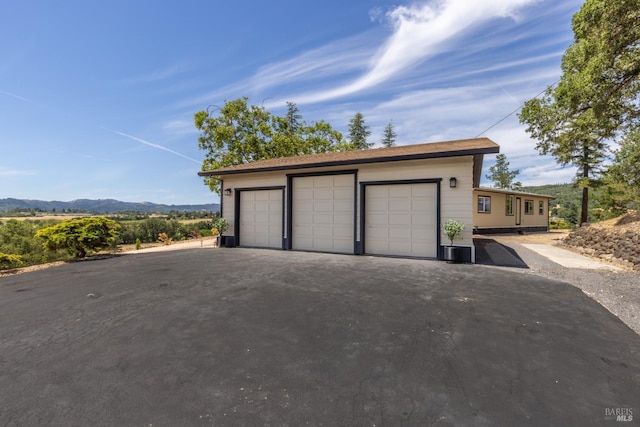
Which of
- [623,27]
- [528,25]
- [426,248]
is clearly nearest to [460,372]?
[426,248]

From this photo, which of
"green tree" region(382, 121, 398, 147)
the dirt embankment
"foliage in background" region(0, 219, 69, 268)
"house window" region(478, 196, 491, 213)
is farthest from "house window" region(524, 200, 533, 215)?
"foliage in background" region(0, 219, 69, 268)

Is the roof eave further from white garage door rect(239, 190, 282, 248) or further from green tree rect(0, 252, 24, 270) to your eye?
green tree rect(0, 252, 24, 270)

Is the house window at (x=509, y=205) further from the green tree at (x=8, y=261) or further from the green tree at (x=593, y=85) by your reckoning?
the green tree at (x=8, y=261)

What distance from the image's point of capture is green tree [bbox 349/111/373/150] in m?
33.3

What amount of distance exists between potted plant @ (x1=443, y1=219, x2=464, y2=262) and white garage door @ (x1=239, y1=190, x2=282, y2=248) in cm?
580

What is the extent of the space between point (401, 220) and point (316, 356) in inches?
246

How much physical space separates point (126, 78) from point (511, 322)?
15.6 metres

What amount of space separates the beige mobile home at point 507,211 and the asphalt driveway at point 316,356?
13.4 m

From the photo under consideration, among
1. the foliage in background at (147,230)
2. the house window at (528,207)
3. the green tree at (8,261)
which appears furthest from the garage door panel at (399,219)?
the foliage in background at (147,230)

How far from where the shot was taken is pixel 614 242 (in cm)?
838

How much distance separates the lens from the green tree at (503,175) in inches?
1395

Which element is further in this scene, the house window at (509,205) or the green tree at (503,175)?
the green tree at (503,175)

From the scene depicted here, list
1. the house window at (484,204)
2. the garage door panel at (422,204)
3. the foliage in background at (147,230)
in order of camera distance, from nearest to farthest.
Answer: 1. the garage door panel at (422,204)
2. the house window at (484,204)
3. the foliage in background at (147,230)

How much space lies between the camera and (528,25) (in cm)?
932
